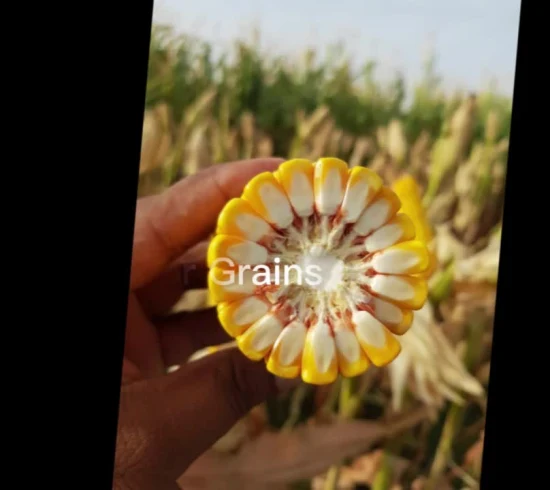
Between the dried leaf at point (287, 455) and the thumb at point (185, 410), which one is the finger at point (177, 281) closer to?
the thumb at point (185, 410)

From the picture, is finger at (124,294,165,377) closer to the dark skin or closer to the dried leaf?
the dark skin

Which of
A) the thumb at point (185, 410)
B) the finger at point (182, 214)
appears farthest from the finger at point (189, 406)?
the finger at point (182, 214)

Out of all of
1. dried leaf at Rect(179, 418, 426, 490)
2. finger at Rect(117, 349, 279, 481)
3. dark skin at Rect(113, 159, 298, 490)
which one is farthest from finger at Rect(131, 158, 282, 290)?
dried leaf at Rect(179, 418, 426, 490)

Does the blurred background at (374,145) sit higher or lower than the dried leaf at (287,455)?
higher

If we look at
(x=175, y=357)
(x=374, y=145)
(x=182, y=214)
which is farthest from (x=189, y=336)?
(x=374, y=145)

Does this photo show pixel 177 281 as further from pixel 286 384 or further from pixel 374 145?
pixel 374 145
